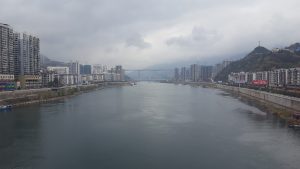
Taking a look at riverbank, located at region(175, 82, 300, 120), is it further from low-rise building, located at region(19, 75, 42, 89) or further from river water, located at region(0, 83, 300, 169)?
low-rise building, located at region(19, 75, 42, 89)

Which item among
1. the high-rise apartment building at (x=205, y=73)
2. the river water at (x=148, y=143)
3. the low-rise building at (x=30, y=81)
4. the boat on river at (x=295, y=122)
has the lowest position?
the river water at (x=148, y=143)

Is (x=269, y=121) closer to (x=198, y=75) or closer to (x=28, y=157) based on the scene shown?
(x=28, y=157)

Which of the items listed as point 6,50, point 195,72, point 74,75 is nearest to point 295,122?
point 6,50

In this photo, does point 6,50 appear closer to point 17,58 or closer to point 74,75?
point 17,58

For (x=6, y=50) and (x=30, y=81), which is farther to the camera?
(x=30, y=81)

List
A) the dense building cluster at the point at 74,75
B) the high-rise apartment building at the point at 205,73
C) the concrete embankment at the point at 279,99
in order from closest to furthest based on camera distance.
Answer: the concrete embankment at the point at 279,99 → the dense building cluster at the point at 74,75 → the high-rise apartment building at the point at 205,73

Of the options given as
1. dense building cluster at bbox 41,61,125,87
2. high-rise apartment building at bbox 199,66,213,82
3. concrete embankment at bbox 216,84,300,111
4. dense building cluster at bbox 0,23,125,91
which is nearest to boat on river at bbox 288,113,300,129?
concrete embankment at bbox 216,84,300,111

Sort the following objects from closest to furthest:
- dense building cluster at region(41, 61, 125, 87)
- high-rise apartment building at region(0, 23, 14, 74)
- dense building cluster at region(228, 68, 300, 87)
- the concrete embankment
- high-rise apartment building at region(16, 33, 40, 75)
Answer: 1. the concrete embankment
2. dense building cluster at region(228, 68, 300, 87)
3. high-rise apartment building at region(0, 23, 14, 74)
4. high-rise apartment building at region(16, 33, 40, 75)
5. dense building cluster at region(41, 61, 125, 87)

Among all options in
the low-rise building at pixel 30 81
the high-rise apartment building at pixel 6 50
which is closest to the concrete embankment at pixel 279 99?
the low-rise building at pixel 30 81

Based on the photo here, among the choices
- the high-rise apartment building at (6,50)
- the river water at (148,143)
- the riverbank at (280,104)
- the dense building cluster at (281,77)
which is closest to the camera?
the river water at (148,143)

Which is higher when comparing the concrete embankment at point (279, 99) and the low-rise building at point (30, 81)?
the low-rise building at point (30, 81)

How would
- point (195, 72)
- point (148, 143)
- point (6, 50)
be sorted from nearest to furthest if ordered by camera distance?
point (148, 143) < point (6, 50) < point (195, 72)

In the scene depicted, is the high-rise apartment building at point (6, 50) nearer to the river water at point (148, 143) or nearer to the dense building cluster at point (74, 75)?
the dense building cluster at point (74, 75)
